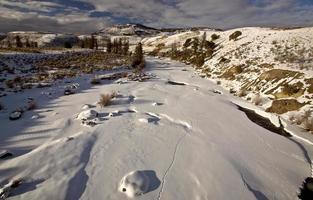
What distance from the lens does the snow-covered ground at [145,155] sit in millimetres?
5961

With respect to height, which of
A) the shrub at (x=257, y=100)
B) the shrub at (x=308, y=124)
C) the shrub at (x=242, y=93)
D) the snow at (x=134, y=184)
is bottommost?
the shrub at (x=242, y=93)

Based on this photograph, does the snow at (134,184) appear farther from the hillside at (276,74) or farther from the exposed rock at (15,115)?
the hillside at (276,74)

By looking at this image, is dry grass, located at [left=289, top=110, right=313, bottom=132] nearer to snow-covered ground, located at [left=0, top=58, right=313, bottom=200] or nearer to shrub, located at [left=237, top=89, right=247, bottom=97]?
snow-covered ground, located at [left=0, top=58, right=313, bottom=200]

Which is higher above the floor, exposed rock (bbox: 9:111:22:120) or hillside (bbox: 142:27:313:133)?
hillside (bbox: 142:27:313:133)

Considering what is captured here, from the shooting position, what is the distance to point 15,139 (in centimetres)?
820

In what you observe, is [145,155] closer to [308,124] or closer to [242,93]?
[308,124]

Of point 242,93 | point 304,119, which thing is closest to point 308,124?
point 304,119

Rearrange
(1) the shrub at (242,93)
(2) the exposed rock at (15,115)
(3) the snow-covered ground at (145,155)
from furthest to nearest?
(1) the shrub at (242,93), (2) the exposed rock at (15,115), (3) the snow-covered ground at (145,155)

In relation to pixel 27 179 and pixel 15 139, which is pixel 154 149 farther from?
pixel 15 139

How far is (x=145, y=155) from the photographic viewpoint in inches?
298

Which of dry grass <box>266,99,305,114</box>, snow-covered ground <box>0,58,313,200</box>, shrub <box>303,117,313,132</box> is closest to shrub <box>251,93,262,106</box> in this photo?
dry grass <box>266,99,305,114</box>

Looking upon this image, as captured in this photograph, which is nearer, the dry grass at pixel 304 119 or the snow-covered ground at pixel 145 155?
the snow-covered ground at pixel 145 155

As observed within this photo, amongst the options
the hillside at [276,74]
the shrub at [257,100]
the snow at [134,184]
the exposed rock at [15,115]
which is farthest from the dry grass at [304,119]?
the exposed rock at [15,115]

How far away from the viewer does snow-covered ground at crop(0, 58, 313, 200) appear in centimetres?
596
